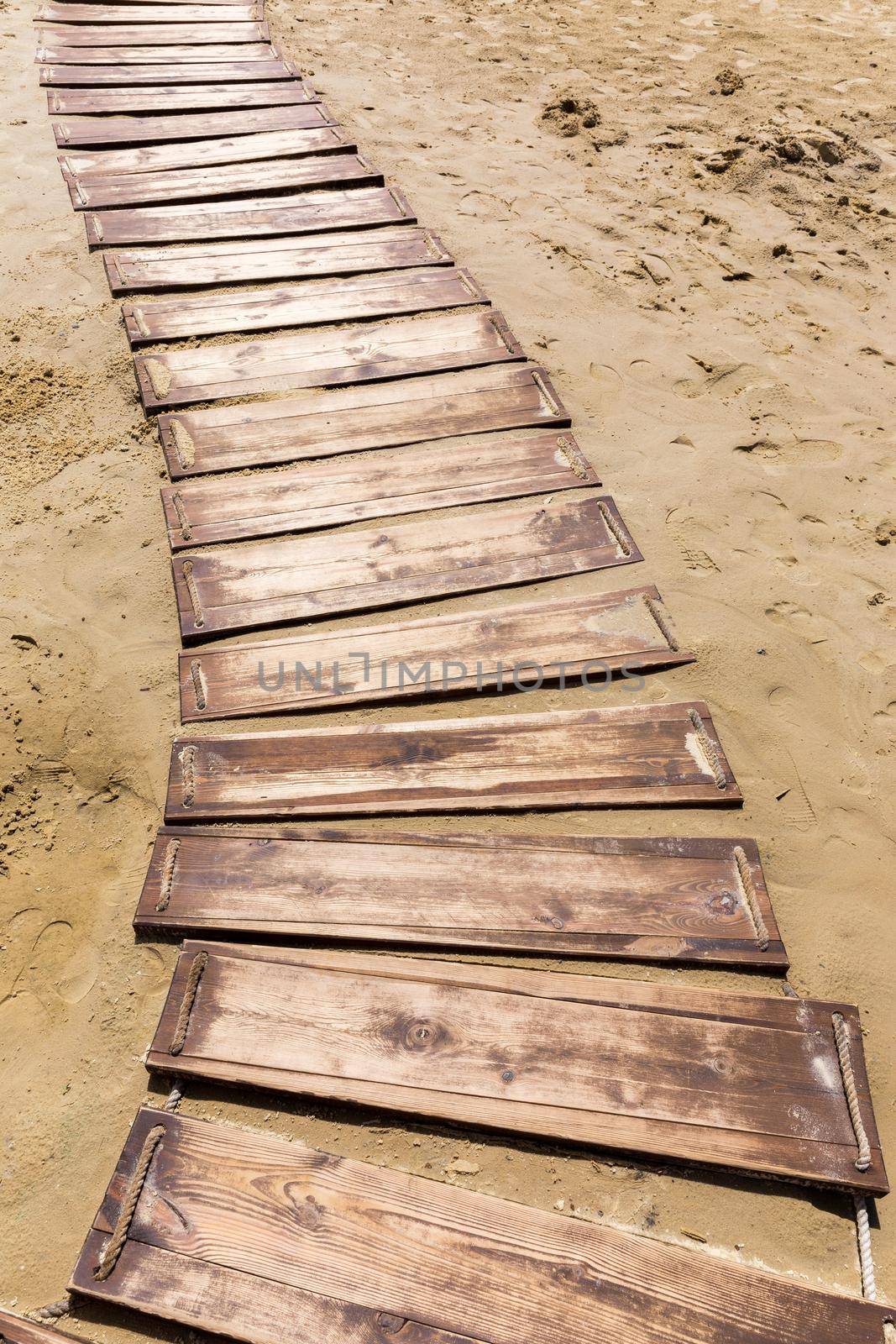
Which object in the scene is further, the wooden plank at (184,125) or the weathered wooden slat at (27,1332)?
the wooden plank at (184,125)

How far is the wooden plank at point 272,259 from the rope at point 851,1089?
4764 millimetres

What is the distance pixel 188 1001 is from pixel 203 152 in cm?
605

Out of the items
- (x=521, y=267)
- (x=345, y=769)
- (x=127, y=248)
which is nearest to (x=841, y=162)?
(x=521, y=267)

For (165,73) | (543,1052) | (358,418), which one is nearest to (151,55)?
(165,73)

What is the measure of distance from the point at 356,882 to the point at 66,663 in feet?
5.04

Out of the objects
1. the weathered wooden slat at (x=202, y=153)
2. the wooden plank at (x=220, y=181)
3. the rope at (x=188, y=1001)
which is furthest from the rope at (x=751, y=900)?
the weathered wooden slat at (x=202, y=153)

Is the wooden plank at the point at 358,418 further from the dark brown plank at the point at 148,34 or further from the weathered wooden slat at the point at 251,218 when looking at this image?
the dark brown plank at the point at 148,34

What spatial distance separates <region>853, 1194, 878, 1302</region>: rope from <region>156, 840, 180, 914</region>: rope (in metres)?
2.17

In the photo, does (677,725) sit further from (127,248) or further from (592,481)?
(127,248)

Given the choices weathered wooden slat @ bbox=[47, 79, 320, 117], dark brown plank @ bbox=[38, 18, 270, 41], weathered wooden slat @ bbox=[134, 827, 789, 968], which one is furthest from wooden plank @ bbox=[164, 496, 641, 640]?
dark brown plank @ bbox=[38, 18, 270, 41]

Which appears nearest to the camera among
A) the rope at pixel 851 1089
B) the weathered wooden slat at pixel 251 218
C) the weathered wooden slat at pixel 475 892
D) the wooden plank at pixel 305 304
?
the rope at pixel 851 1089

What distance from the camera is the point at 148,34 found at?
748 cm

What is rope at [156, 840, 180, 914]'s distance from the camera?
2791mm

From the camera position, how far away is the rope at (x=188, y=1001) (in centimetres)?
250
